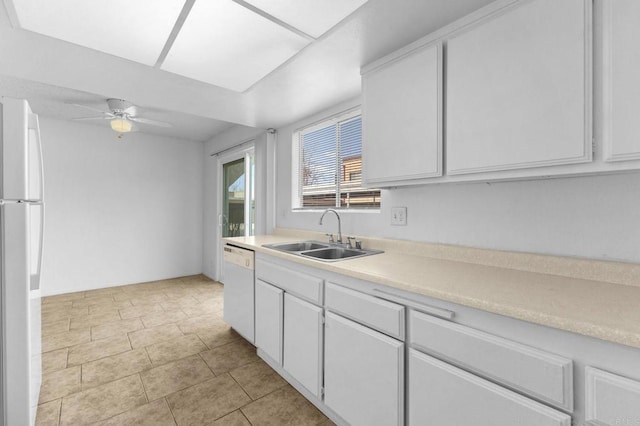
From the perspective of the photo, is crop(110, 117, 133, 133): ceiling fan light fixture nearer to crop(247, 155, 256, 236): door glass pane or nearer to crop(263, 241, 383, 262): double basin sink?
crop(247, 155, 256, 236): door glass pane

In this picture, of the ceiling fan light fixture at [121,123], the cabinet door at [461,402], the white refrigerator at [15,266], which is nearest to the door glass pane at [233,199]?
the ceiling fan light fixture at [121,123]

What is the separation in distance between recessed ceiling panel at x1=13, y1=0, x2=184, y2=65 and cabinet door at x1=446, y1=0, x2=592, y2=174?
1440 millimetres

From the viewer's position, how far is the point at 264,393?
6.36 feet

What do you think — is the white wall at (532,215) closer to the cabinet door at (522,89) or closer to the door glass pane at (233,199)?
the cabinet door at (522,89)

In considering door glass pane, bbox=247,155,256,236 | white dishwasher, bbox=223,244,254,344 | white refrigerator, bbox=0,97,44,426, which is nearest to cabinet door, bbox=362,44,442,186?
white dishwasher, bbox=223,244,254,344

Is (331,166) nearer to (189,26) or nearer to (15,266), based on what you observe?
(189,26)

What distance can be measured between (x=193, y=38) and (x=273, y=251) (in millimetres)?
1425

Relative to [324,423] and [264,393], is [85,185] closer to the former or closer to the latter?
[264,393]

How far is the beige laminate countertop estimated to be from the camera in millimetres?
812

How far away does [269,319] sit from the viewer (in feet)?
7.12

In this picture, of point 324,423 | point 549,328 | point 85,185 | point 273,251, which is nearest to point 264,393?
point 324,423

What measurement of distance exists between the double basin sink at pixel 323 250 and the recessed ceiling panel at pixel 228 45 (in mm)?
1321

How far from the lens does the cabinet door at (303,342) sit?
5.64ft

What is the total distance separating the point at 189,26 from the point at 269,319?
196 cm
